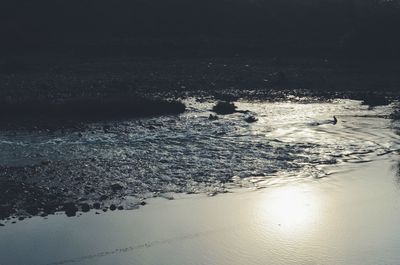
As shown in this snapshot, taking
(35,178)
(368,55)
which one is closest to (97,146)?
(35,178)

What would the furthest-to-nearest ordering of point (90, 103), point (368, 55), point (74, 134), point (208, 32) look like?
point (208, 32) < point (368, 55) < point (90, 103) < point (74, 134)

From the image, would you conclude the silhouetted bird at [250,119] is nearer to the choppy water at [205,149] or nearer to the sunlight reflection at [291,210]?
the choppy water at [205,149]

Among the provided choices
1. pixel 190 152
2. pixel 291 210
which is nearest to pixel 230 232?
pixel 291 210

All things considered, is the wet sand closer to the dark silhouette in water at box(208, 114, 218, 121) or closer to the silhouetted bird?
the silhouetted bird

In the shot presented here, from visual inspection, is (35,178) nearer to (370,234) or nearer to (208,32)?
(370,234)

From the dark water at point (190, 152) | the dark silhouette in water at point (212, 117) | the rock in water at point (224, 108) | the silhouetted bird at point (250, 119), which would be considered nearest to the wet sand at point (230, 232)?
the dark water at point (190, 152)
